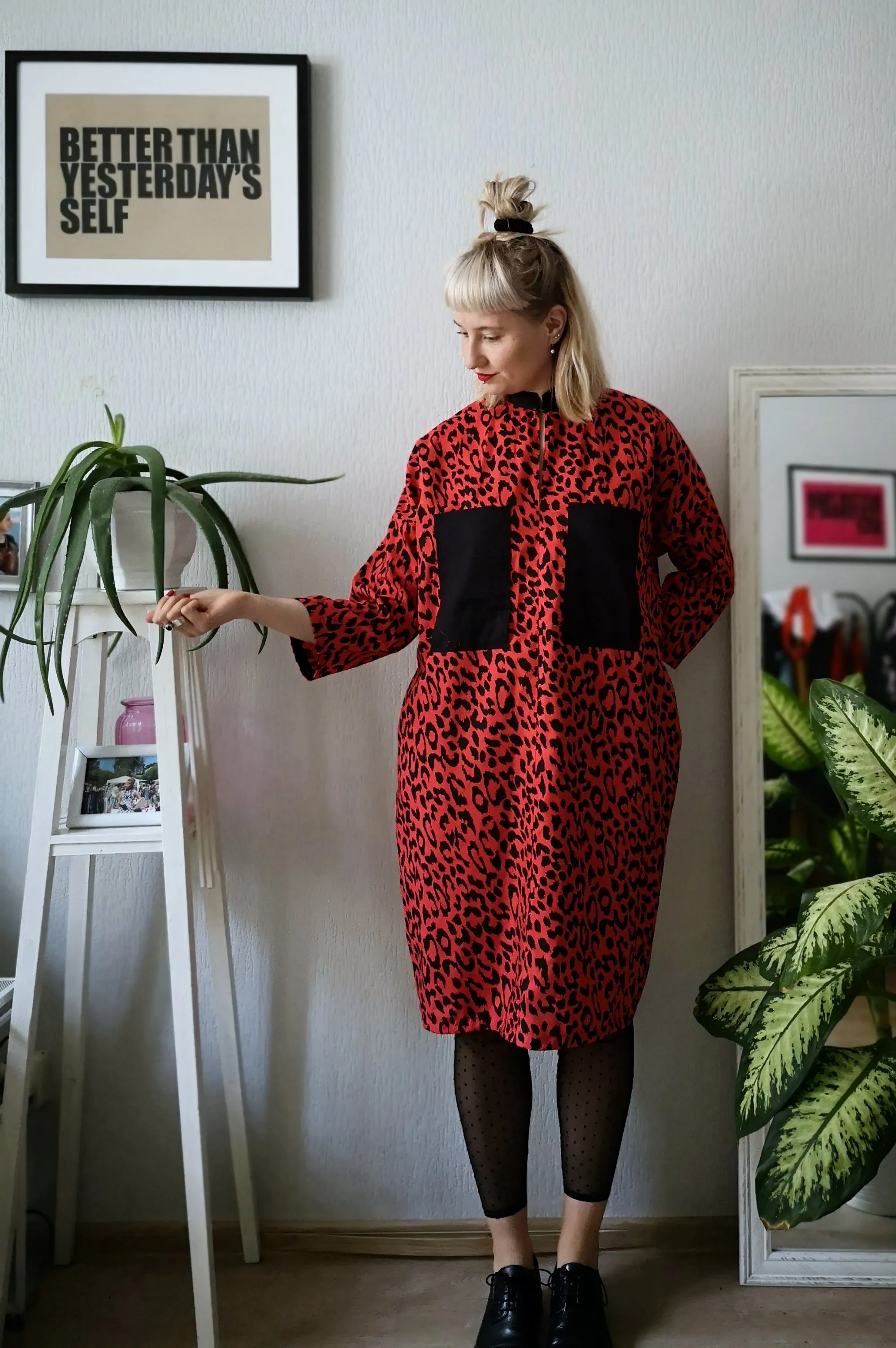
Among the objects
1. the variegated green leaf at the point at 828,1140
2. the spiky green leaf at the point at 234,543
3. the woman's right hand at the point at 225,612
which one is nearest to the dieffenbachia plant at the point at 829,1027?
the variegated green leaf at the point at 828,1140

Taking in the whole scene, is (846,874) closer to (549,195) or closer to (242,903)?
(242,903)

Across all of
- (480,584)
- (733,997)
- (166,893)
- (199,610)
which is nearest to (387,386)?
(480,584)

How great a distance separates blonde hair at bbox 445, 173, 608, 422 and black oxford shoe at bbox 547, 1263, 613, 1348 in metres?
1.25

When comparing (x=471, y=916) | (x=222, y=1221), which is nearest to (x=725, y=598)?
(x=471, y=916)

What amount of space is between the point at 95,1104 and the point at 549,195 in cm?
176

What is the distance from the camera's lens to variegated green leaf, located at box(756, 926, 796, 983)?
1.41 metres

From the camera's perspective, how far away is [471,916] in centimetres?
146

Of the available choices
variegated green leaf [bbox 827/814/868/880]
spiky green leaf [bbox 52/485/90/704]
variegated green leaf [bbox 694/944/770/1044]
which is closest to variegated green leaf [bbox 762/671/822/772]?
variegated green leaf [bbox 827/814/868/880]

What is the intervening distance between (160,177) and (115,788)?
1.04 metres

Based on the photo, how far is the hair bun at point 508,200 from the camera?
4.70 feet

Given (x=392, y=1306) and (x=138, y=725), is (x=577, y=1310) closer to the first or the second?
(x=392, y=1306)

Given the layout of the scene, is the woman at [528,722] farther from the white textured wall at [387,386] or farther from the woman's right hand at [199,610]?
the white textured wall at [387,386]

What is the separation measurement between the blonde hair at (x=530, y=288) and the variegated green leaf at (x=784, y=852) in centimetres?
79

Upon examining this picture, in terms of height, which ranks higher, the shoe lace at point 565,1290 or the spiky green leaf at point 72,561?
the spiky green leaf at point 72,561
